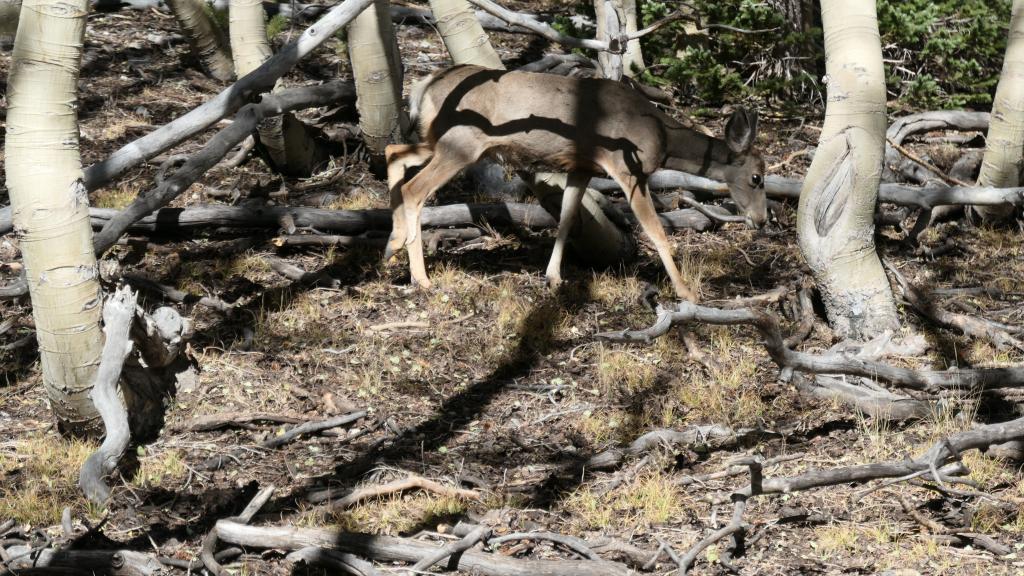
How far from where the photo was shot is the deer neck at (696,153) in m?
8.70

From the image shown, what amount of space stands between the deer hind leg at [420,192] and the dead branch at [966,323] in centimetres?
330

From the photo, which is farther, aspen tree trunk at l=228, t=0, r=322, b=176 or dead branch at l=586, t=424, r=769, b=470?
aspen tree trunk at l=228, t=0, r=322, b=176

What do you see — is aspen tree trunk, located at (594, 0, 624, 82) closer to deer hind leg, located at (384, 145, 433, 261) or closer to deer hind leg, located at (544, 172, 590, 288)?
deer hind leg, located at (544, 172, 590, 288)

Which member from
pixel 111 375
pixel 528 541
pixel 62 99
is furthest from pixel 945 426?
pixel 62 99

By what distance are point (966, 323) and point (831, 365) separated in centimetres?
200

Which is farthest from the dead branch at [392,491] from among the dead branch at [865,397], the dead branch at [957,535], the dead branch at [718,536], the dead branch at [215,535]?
the dead branch at [865,397]

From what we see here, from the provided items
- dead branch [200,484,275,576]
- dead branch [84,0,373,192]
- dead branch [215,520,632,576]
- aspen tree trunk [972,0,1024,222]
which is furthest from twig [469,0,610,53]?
aspen tree trunk [972,0,1024,222]

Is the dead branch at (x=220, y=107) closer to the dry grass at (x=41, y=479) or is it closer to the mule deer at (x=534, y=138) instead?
the dry grass at (x=41, y=479)

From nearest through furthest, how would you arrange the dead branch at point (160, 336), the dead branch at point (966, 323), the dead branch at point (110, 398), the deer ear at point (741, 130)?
the dead branch at point (110, 398), the dead branch at point (160, 336), the dead branch at point (966, 323), the deer ear at point (741, 130)

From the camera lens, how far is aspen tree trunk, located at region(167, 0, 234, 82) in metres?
11.0

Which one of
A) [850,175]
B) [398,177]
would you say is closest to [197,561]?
[398,177]

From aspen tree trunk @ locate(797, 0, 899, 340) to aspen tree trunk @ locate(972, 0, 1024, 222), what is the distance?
3004 mm

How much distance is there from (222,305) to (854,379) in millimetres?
4273

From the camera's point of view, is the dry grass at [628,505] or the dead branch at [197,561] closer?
the dead branch at [197,561]
